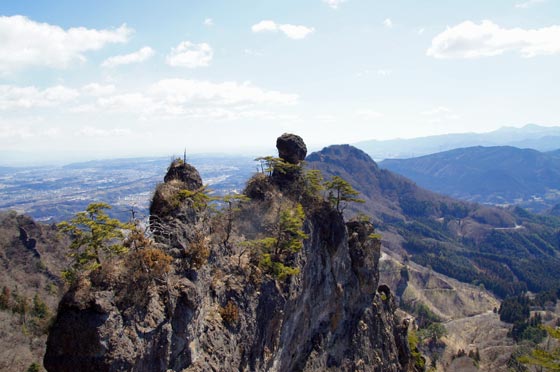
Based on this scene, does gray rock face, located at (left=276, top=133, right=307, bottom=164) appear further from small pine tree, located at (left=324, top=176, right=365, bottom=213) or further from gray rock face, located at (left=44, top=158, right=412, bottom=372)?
gray rock face, located at (left=44, top=158, right=412, bottom=372)

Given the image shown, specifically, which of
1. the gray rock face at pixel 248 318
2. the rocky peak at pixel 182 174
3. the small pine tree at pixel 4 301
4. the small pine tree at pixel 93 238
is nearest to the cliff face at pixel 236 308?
the gray rock face at pixel 248 318

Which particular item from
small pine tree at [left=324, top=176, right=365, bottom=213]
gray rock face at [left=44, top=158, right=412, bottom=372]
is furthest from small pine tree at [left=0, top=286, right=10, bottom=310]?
small pine tree at [left=324, top=176, right=365, bottom=213]

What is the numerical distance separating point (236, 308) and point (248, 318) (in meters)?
1.46

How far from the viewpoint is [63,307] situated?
552 inches

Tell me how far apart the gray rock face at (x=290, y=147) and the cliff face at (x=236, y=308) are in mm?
4337

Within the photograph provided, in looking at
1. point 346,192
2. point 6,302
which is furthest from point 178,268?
point 6,302

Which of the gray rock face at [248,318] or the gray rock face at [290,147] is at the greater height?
the gray rock face at [290,147]

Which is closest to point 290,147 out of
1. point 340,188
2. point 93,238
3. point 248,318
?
point 340,188

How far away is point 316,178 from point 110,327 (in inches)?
978

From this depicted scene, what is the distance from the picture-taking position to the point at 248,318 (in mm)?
23516

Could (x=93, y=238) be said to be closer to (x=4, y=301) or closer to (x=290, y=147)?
(x=290, y=147)

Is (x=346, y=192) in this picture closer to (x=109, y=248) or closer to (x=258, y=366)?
(x=258, y=366)

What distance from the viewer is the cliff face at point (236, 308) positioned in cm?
1409

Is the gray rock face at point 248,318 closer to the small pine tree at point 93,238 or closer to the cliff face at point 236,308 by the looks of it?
the cliff face at point 236,308
